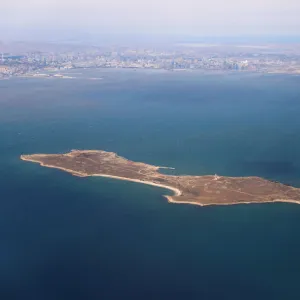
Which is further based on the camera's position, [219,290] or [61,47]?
[61,47]

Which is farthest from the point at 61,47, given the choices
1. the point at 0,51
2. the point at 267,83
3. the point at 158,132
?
the point at 158,132

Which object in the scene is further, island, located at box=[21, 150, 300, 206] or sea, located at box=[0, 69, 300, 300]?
island, located at box=[21, 150, 300, 206]

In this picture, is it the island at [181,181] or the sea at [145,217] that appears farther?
the island at [181,181]

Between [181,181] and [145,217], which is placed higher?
[181,181]

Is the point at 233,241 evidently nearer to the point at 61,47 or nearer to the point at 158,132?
the point at 158,132
